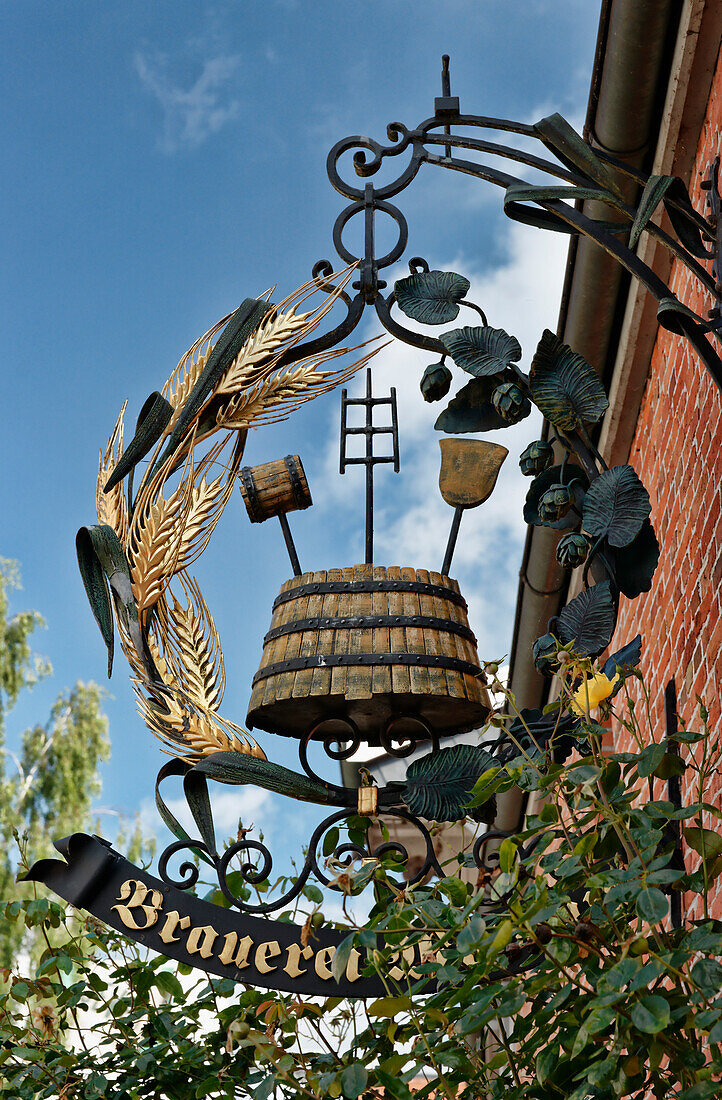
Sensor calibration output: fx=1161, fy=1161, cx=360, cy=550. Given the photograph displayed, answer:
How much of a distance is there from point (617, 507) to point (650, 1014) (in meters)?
1.05

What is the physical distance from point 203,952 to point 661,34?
2.41 m

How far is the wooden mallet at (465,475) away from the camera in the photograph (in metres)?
2.62

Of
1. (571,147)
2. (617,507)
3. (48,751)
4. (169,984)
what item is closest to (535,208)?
(571,147)

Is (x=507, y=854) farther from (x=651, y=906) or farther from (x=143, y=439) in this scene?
(x=143, y=439)

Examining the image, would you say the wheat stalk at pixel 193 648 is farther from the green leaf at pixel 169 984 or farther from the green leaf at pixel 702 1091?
the green leaf at pixel 702 1091

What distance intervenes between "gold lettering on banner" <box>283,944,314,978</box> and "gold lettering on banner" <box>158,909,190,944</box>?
216 mm

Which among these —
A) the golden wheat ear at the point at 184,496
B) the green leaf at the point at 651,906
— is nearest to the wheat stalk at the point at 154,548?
the golden wheat ear at the point at 184,496

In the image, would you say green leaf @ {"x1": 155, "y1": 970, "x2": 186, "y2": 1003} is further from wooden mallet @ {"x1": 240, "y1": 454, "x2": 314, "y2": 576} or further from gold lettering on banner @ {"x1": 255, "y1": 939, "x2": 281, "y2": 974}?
wooden mallet @ {"x1": 240, "y1": 454, "x2": 314, "y2": 576}

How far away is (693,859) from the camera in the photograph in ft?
9.30

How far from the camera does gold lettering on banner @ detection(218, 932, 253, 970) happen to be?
225cm

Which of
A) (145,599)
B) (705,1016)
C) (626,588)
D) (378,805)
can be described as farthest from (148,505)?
(705,1016)

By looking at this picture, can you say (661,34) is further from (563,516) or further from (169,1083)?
(169,1083)

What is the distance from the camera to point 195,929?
2275 mm

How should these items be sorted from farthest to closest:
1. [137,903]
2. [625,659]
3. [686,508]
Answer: [686,508] → [137,903] → [625,659]
